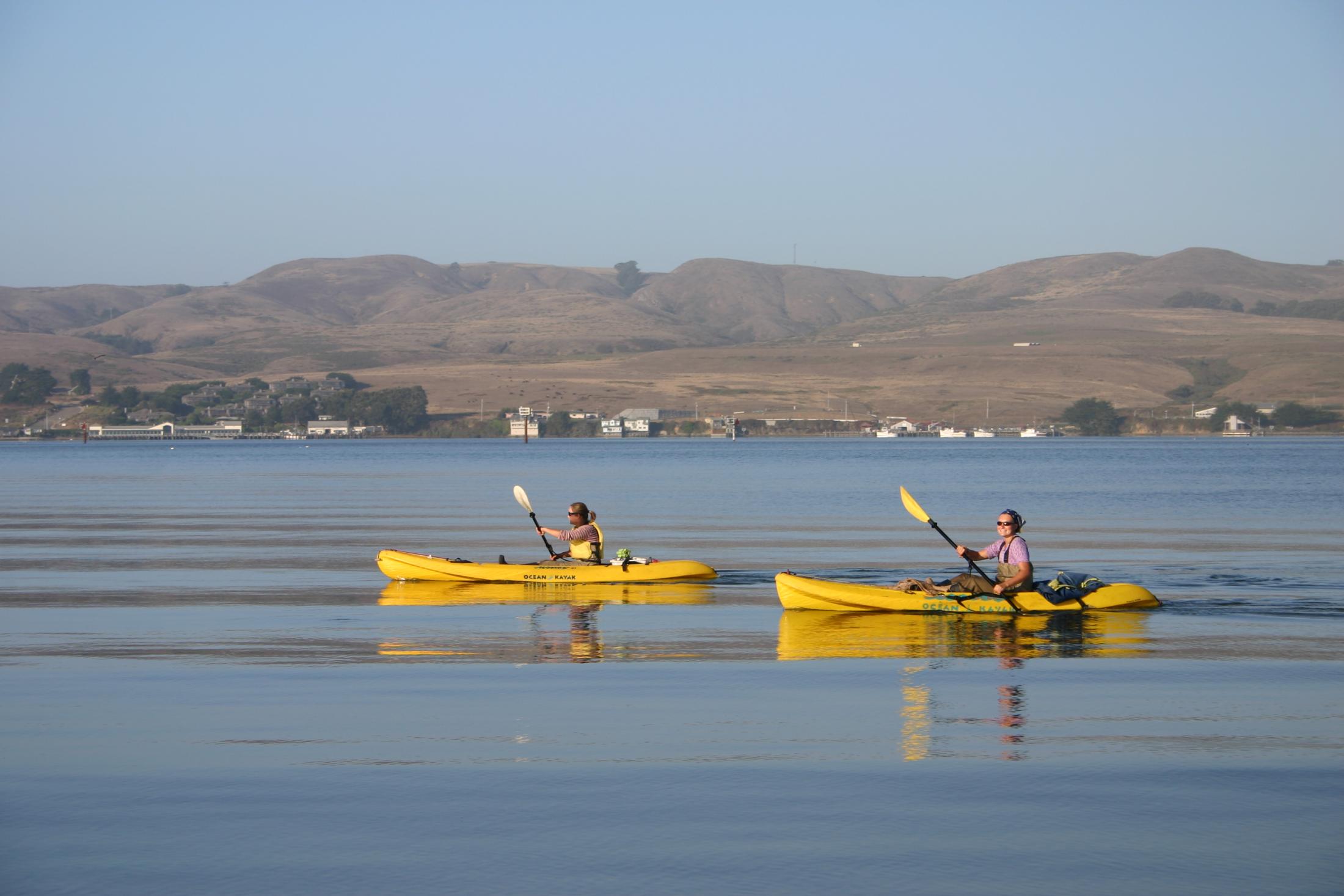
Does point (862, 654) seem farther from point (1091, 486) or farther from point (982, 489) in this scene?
point (1091, 486)

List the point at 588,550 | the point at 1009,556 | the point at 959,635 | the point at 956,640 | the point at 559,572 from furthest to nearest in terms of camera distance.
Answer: the point at 588,550, the point at 559,572, the point at 1009,556, the point at 959,635, the point at 956,640

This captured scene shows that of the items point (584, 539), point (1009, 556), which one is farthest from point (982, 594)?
point (584, 539)

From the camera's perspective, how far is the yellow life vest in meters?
29.0

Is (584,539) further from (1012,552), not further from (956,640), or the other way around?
(956,640)

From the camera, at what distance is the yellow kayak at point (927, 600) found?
2414 cm

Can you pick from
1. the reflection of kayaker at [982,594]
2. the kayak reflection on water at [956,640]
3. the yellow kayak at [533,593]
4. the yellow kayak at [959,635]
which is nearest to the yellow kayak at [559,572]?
the yellow kayak at [533,593]

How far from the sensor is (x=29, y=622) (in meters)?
23.5

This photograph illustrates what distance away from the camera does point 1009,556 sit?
2388 centimetres

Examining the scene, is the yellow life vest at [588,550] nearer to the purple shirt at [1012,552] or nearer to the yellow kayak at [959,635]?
the yellow kayak at [959,635]

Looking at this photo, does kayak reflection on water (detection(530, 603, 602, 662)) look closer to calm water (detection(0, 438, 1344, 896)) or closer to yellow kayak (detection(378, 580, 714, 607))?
calm water (detection(0, 438, 1344, 896))

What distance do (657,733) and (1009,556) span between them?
409 inches

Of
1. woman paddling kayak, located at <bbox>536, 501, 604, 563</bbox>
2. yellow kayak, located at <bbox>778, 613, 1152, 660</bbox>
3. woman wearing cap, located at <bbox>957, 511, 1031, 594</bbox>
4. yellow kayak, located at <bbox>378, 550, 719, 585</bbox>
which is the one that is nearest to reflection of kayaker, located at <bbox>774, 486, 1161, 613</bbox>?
woman wearing cap, located at <bbox>957, 511, 1031, 594</bbox>

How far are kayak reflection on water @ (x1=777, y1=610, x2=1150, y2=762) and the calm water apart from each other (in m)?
0.09

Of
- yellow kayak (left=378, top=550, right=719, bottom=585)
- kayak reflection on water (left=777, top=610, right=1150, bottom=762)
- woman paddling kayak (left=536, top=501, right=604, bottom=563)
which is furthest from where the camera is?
yellow kayak (left=378, top=550, right=719, bottom=585)
